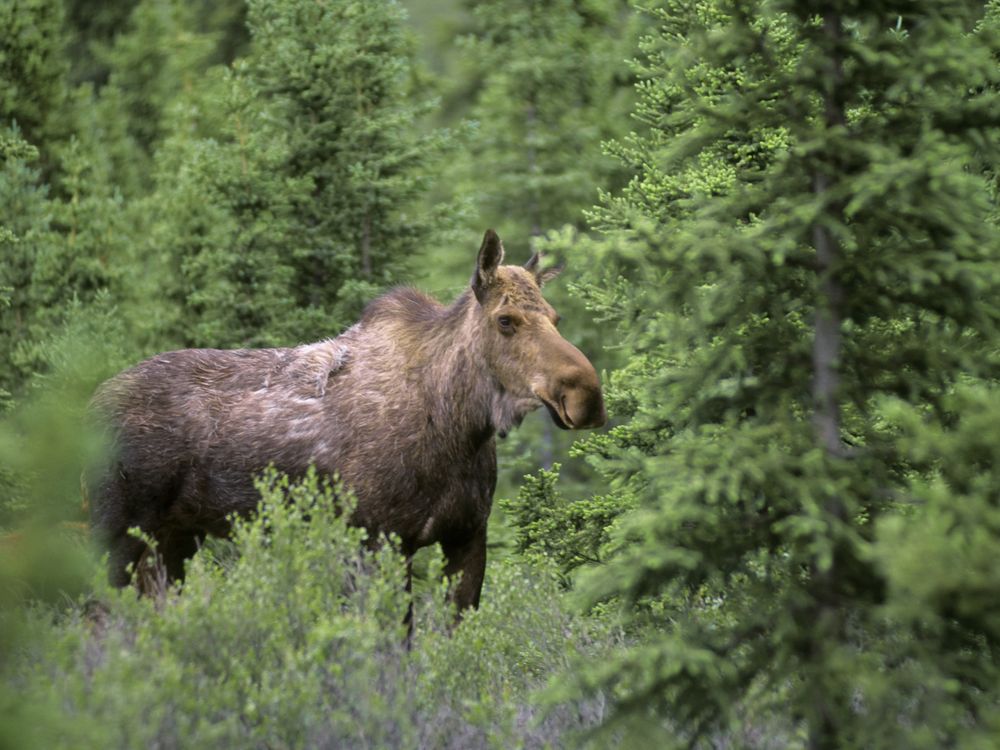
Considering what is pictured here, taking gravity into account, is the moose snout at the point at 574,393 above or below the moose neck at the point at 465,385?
above

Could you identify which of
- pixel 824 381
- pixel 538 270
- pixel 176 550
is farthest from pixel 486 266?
pixel 176 550

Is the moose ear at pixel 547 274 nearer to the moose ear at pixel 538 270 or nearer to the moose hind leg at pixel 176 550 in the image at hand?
the moose ear at pixel 538 270

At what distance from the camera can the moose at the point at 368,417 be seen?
330 inches

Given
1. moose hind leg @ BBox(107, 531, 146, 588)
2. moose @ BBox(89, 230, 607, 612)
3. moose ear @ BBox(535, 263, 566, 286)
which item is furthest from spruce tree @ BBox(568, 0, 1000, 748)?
moose hind leg @ BBox(107, 531, 146, 588)

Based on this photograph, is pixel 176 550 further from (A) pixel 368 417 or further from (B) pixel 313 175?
(B) pixel 313 175

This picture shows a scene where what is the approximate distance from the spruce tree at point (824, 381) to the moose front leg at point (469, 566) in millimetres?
2351

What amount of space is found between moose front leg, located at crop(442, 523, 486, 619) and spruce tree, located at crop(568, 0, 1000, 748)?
2.35 m

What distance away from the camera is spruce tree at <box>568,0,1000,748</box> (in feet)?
16.9

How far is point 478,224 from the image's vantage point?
85.8ft

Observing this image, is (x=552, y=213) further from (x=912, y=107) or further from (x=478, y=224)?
(x=912, y=107)

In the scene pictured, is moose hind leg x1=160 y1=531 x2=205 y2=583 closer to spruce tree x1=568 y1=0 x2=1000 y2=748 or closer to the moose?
the moose

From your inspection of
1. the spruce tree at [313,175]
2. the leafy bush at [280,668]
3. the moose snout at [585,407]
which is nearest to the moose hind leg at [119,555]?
the leafy bush at [280,668]

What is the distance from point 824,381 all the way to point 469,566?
3610 mm

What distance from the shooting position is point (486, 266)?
8375 mm
